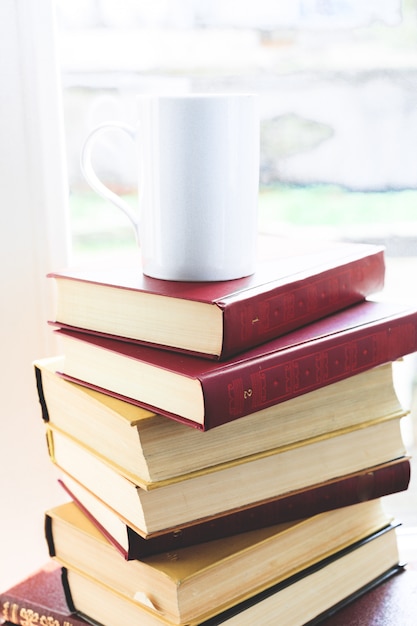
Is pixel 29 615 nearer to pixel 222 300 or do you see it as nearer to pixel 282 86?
pixel 222 300

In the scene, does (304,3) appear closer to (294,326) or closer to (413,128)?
(413,128)

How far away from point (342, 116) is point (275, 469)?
428 millimetres

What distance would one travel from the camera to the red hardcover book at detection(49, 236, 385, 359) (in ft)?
2.08

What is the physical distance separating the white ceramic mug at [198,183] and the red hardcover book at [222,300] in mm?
23

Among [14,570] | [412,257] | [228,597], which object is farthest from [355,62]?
[14,570]

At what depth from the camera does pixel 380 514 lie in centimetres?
82

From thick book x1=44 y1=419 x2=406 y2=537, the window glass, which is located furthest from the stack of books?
the window glass

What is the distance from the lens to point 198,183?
66 cm

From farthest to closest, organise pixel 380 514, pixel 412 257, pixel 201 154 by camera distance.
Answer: pixel 412 257 < pixel 380 514 < pixel 201 154

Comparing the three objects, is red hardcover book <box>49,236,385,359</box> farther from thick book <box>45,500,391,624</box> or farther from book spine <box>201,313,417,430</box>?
thick book <box>45,500,391,624</box>

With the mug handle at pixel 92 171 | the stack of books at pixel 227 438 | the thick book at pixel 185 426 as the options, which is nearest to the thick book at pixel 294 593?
the stack of books at pixel 227 438

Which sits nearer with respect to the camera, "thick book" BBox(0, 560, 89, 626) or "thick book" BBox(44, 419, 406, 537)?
"thick book" BBox(44, 419, 406, 537)

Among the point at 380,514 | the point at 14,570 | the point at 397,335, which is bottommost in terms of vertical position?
the point at 14,570

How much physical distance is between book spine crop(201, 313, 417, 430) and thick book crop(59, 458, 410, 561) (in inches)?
4.4
